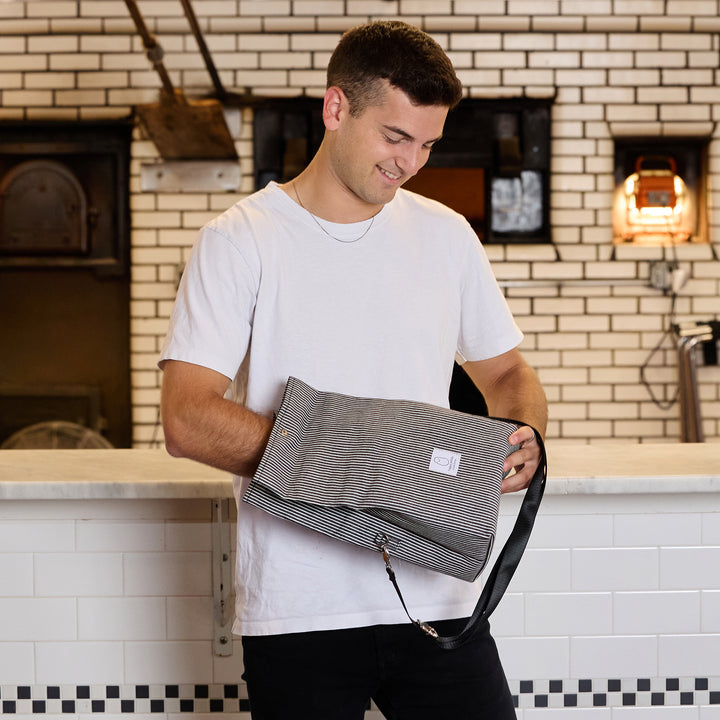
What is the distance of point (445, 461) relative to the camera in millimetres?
1432

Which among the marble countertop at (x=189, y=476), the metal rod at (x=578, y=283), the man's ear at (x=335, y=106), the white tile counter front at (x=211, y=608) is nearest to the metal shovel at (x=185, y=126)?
the metal rod at (x=578, y=283)

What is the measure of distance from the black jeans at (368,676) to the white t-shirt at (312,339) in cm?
3

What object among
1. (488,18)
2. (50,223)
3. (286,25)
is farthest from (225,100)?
(488,18)

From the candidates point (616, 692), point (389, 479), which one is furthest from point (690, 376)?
point (389, 479)

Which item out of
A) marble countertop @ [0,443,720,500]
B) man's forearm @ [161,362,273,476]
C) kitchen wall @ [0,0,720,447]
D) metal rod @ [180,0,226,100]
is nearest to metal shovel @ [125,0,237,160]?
metal rod @ [180,0,226,100]

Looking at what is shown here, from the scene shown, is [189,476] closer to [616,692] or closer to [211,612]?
[211,612]

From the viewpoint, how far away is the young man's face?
5.18 ft

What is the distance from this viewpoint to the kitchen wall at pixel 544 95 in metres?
5.01

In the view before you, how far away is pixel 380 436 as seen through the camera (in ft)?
4.71

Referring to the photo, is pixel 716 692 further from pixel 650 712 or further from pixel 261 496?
pixel 261 496

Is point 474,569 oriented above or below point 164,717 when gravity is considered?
above

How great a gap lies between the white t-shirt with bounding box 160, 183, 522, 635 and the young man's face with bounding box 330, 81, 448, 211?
0.08m

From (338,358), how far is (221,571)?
927 millimetres

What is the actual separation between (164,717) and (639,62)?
4.25 m
